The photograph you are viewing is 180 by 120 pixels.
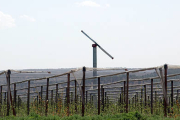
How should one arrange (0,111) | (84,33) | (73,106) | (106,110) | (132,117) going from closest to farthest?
(132,117) < (73,106) < (106,110) < (0,111) < (84,33)

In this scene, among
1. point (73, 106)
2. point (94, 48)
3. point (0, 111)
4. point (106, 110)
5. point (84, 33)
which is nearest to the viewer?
point (73, 106)

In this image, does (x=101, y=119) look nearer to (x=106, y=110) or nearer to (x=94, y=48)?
(x=106, y=110)

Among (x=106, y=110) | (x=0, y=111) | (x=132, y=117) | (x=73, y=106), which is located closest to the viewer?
(x=132, y=117)

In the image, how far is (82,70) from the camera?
15141mm

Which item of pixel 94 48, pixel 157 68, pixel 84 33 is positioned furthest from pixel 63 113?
pixel 84 33

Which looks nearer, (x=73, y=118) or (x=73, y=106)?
(x=73, y=118)

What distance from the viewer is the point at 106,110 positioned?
55.6ft

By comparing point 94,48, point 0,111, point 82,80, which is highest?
point 94,48

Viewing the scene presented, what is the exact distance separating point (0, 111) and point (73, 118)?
733 cm

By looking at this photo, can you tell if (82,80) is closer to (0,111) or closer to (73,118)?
(73,118)

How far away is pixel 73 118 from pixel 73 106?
220 centimetres

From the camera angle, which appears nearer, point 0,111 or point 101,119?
point 101,119

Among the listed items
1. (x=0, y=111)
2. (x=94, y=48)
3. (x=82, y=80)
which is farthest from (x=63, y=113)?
(x=94, y=48)

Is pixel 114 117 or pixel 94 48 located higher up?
Result: pixel 94 48
